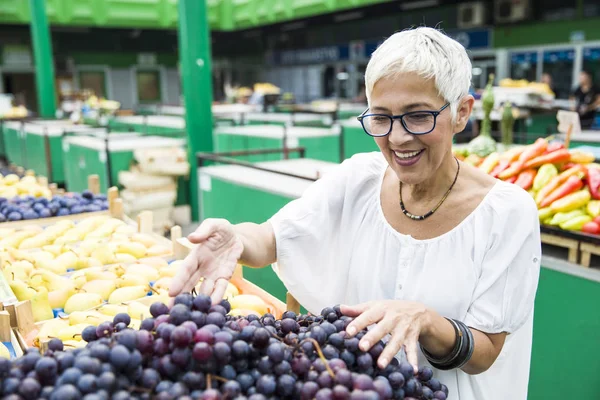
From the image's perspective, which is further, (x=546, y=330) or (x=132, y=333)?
(x=546, y=330)

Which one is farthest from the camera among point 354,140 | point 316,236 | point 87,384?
point 354,140

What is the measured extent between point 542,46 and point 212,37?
35.2 feet

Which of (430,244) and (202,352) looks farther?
(430,244)

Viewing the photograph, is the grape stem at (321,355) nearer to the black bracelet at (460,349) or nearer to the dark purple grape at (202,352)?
the dark purple grape at (202,352)

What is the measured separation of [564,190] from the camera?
8.80ft

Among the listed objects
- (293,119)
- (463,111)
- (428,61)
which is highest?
(428,61)

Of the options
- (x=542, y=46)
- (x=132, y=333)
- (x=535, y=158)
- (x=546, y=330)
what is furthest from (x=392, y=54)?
(x=542, y=46)

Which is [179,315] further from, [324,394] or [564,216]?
[564,216]

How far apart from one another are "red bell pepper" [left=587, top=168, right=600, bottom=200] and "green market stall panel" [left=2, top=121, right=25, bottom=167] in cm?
896

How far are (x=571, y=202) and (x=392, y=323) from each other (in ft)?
6.08

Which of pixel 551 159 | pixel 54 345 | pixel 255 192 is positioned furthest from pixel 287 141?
pixel 54 345

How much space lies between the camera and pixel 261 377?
953mm

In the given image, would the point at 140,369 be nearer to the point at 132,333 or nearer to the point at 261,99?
the point at 132,333

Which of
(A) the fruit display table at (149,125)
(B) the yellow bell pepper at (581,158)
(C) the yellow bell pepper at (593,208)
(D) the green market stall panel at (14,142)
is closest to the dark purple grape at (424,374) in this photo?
(C) the yellow bell pepper at (593,208)
